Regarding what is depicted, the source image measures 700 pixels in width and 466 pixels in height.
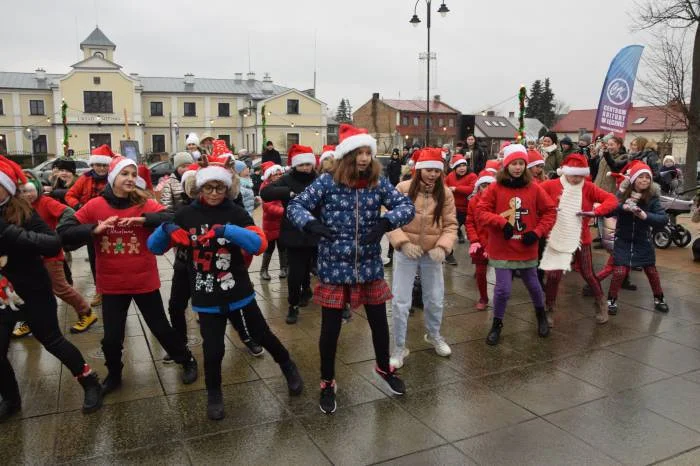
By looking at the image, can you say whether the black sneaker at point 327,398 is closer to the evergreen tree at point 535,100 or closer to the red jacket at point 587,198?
the red jacket at point 587,198

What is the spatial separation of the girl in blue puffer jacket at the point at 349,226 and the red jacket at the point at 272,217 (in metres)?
3.16

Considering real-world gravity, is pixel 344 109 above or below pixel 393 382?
above

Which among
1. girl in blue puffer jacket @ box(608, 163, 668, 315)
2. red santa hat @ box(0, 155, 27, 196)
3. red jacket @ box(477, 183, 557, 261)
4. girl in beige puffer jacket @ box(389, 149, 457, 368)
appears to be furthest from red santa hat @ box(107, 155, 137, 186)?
girl in blue puffer jacket @ box(608, 163, 668, 315)

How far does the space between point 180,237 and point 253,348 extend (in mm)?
1716

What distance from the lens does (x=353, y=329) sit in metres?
5.79

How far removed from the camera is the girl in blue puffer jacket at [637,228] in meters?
6.14

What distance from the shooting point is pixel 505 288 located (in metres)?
5.36

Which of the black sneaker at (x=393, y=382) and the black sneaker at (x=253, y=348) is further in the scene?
the black sneaker at (x=253, y=348)

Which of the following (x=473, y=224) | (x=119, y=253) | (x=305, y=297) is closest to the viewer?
(x=119, y=253)

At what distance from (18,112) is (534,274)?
58838 mm

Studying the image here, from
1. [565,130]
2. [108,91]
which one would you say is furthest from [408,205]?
[565,130]

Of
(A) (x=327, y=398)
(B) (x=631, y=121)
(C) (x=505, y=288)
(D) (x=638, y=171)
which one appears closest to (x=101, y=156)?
(A) (x=327, y=398)

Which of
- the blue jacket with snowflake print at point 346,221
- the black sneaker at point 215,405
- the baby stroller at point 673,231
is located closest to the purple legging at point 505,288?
the blue jacket with snowflake print at point 346,221

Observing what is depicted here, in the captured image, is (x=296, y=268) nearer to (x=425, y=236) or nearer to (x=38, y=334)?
(x=425, y=236)
